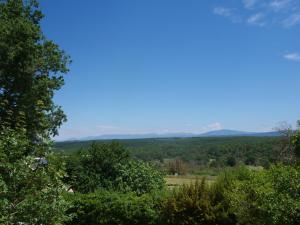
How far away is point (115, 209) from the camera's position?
14.5m

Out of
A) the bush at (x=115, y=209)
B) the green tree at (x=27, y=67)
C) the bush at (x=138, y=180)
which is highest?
the green tree at (x=27, y=67)

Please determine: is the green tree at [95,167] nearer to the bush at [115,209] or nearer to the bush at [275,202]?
the bush at [115,209]

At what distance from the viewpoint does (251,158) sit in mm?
A: 68750

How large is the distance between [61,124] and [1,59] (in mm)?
5066

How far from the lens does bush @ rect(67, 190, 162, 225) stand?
46.3ft

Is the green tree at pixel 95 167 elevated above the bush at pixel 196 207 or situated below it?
above

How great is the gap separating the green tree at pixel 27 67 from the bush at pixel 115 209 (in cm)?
693

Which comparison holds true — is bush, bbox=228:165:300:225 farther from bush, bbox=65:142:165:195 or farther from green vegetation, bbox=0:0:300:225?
bush, bbox=65:142:165:195

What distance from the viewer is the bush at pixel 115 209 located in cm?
1410

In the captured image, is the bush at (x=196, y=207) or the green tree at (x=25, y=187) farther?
the bush at (x=196, y=207)

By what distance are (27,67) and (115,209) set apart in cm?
1052

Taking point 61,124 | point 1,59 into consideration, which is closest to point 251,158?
point 61,124

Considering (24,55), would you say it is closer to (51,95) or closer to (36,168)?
(51,95)

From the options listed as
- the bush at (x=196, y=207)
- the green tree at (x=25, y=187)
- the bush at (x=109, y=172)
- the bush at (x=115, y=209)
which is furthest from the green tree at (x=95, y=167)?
the green tree at (x=25, y=187)
